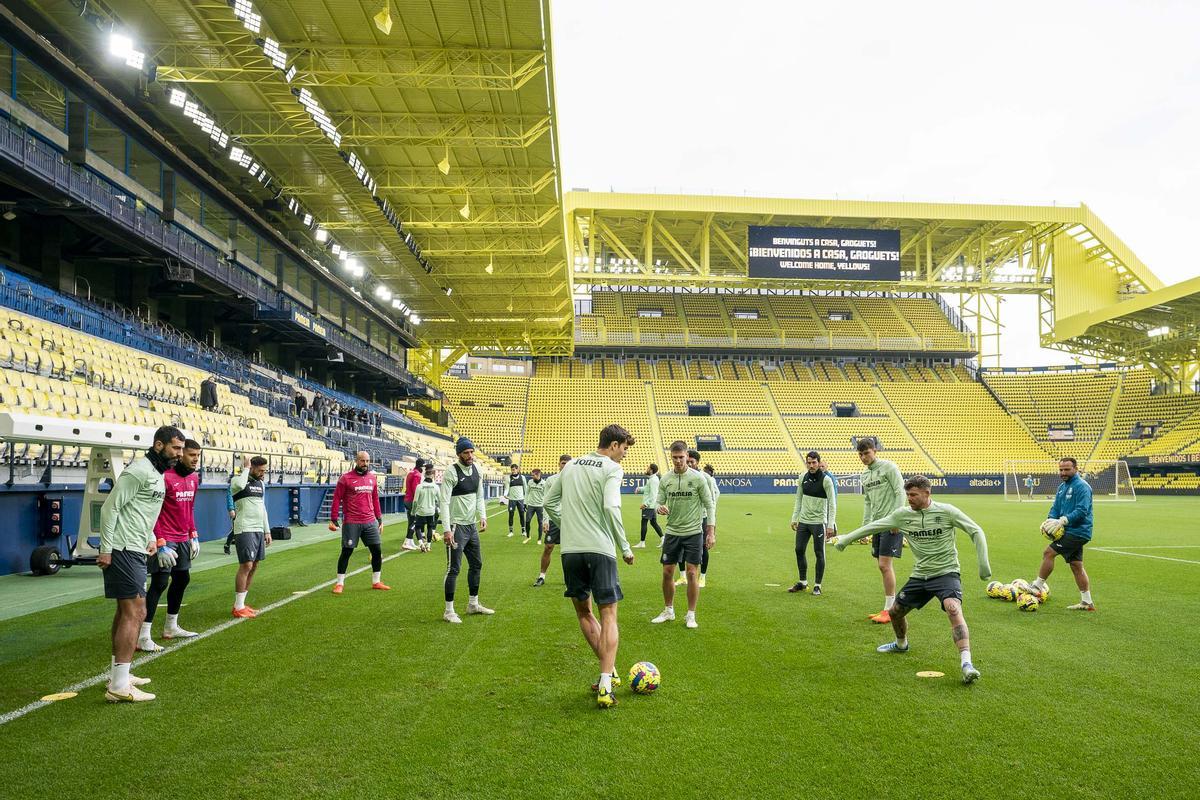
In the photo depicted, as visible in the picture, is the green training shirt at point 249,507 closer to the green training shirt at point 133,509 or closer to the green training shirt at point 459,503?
the green training shirt at point 459,503

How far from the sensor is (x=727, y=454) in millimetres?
52781

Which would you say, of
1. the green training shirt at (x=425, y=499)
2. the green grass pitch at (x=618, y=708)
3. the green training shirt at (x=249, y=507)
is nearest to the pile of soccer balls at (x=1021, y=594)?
the green grass pitch at (x=618, y=708)

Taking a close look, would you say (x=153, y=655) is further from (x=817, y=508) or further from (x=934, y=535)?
(x=817, y=508)

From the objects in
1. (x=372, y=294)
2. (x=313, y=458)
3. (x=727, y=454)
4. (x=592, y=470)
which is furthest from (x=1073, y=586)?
(x=727, y=454)

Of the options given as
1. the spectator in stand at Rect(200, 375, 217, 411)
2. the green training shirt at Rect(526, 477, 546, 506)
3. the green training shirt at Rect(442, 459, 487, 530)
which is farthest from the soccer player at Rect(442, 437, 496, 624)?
the spectator in stand at Rect(200, 375, 217, 411)

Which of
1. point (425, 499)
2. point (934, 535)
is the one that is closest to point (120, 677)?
point (934, 535)

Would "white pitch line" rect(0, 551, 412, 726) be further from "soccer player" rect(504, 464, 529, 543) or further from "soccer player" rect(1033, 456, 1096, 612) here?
"soccer player" rect(504, 464, 529, 543)

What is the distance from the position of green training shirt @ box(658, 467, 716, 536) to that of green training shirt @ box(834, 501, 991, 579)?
185 cm

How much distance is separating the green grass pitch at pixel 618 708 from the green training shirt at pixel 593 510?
110 cm

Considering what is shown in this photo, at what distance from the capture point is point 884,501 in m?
9.00

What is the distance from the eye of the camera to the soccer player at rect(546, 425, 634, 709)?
560 cm

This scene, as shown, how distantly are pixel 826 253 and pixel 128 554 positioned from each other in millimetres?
44018

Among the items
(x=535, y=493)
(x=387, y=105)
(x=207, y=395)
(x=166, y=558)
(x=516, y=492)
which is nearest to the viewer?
(x=166, y=558)

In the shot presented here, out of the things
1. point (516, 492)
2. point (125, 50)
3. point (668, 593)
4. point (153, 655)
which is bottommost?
point (153, 655)
